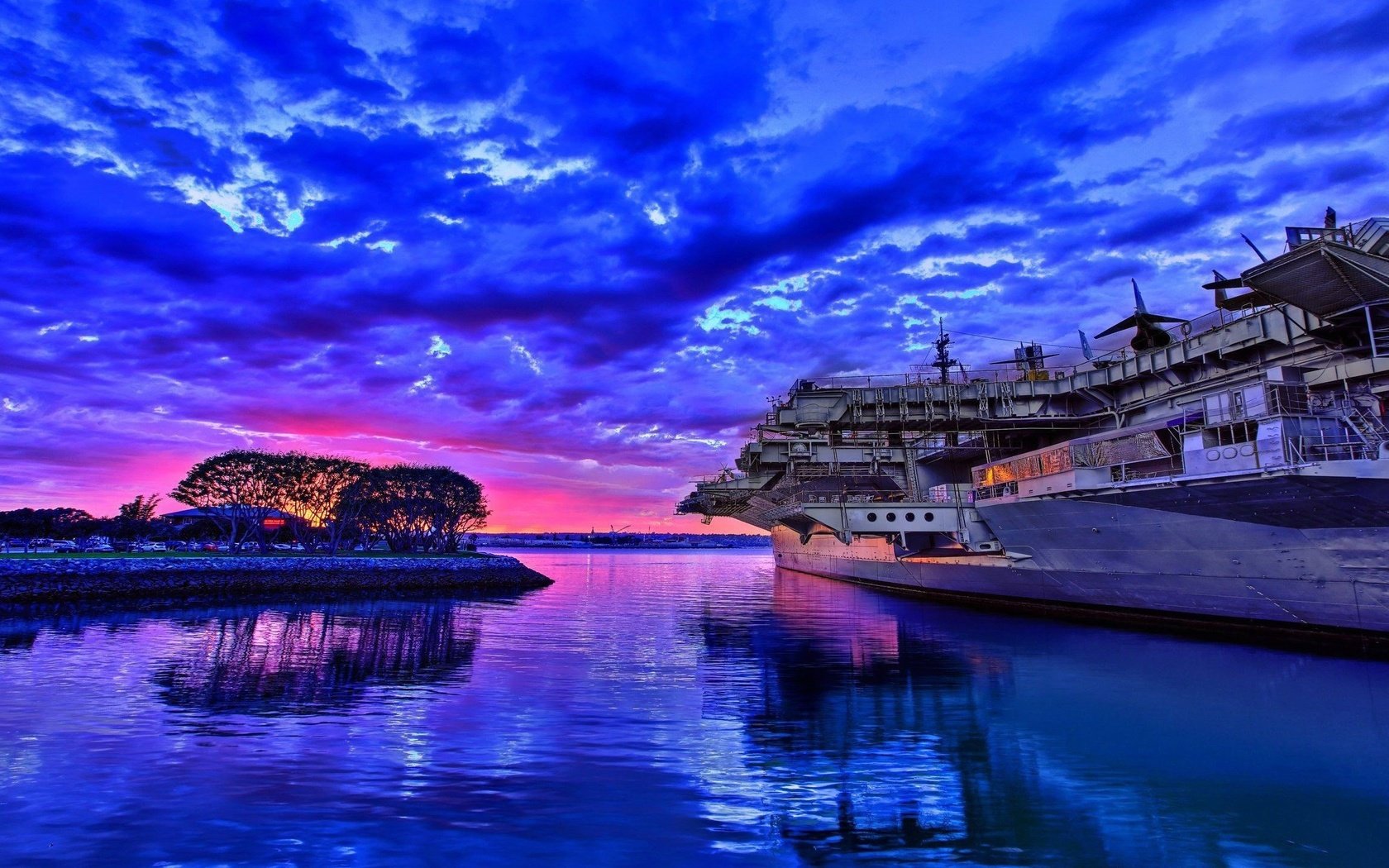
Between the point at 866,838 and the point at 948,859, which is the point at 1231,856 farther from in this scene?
the point at 866,838

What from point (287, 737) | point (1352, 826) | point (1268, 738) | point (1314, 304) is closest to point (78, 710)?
point (287, 737)

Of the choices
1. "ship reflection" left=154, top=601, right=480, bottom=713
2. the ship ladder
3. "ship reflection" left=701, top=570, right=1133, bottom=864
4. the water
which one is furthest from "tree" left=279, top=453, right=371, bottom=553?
the ship ladder

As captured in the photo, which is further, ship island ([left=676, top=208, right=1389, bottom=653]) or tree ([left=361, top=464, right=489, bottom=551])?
tree ([left=361, top=464, right=489, bottom=551])

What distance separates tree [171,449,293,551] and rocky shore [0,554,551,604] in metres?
9.90

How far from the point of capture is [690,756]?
31.1ft

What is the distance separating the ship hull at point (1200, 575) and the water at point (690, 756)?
4.68 ft

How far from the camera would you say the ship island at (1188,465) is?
675 inches

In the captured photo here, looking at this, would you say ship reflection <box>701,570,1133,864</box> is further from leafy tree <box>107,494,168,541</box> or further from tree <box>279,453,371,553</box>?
leafy tree <box>107,494,168,541</box>

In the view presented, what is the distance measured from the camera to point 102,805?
7535 mm

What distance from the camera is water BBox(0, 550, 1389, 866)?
6719 millimetres

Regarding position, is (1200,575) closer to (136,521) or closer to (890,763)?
(890,763)

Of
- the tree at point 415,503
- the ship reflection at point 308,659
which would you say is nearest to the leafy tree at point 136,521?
the tree at point 415,503

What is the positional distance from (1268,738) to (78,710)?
19476 millimetres

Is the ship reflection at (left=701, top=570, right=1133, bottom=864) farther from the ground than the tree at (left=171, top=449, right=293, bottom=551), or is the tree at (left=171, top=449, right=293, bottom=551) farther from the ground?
the tree at (left=171, top=449, right=293, bottom=551)
